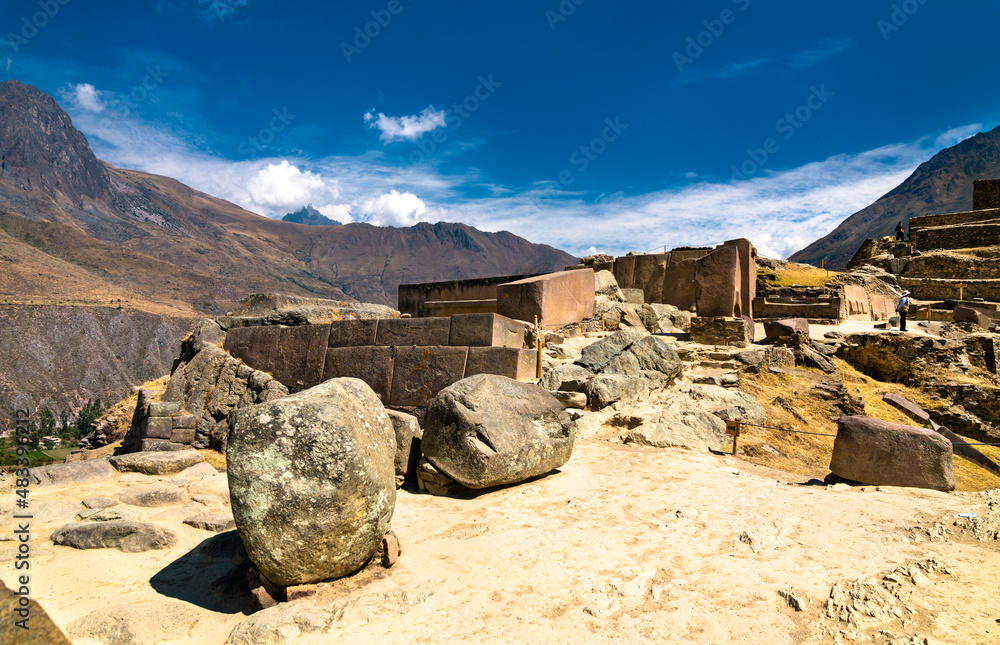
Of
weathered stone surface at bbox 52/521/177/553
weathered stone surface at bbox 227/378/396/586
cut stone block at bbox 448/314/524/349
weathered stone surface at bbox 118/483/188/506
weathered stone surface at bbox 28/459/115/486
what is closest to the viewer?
weathered stone surface at bbox 227/378/396/586

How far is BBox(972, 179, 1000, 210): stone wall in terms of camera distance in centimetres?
3384

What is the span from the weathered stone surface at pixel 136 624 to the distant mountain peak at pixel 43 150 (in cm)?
14139

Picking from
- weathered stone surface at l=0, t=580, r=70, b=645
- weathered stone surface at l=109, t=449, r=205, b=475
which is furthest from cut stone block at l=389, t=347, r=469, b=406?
weathered stone surface at l=0, t=580, r=70, b=645

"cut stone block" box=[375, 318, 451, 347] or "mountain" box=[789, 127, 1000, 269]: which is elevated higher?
"mountain" box=[789, 127, 1000, 269]

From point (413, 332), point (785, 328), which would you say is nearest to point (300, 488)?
point (413, 332)

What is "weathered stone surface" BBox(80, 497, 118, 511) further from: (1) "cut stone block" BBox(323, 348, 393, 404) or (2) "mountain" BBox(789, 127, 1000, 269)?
→ (2) "mountain" BBox(789, 127, 1000, 269)

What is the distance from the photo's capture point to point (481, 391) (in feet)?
15.6

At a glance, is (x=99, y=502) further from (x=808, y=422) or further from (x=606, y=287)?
(x=606, y=287)

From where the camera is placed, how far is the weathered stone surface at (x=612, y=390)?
22.1ft

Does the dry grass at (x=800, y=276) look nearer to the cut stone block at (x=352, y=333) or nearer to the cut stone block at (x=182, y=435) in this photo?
the cut stone block at (x=352, y=333)

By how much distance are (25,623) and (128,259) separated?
3848 inches

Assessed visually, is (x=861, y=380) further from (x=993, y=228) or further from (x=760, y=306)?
(x=993, y=228)

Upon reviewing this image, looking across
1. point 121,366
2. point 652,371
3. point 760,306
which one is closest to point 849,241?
point 760,306

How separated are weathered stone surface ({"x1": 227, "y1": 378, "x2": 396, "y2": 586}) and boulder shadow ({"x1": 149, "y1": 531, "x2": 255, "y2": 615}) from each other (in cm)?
40
